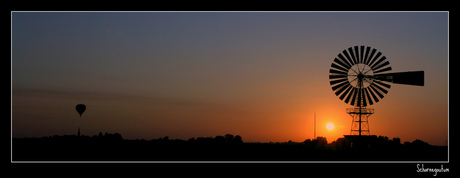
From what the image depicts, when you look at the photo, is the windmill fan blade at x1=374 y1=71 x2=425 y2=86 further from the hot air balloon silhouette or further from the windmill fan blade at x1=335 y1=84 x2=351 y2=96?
the hot air balloon silhouette

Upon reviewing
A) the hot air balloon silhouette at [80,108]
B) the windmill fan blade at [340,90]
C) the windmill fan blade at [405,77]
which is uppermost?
the windmill fan blade at [405,77]

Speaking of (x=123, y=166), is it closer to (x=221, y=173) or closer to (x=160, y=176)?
(x=160, y=176)

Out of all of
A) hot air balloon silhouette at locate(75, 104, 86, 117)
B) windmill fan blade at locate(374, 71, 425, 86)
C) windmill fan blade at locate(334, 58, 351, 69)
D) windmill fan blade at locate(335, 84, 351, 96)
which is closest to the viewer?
windmill fan blade at locate(374, 71, 425, 86)

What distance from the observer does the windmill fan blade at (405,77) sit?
1720 inches

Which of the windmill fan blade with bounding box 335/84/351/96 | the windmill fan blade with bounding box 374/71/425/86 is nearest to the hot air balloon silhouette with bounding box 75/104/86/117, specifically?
the windmill fan blade with bounding box 335/84/351/96

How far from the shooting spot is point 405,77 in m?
44.1

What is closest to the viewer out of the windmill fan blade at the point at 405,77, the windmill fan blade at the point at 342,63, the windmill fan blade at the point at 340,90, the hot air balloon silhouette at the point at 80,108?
the windmill fan blade at the point at 405,77

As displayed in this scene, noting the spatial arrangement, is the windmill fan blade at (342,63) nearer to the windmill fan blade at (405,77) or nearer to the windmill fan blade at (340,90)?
the windmill fan blade at (340,90)

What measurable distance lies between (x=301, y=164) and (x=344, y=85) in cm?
1712

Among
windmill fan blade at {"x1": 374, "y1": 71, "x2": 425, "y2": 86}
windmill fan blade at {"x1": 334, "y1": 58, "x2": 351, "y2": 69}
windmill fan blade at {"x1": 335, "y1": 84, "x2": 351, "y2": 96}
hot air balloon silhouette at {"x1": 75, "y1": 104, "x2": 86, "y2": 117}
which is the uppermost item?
windmill fan blade at {"x1": 334, "y1": 58, "x2": 351, "y2": 69}

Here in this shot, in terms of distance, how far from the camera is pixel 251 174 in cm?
2788

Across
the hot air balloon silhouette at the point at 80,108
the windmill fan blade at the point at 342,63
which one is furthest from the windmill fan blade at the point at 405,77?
the hot air balloon silhouette at the point at 80,108

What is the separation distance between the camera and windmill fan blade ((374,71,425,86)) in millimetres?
43688

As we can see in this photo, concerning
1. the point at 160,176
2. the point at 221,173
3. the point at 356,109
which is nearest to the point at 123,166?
the point at 160,176
